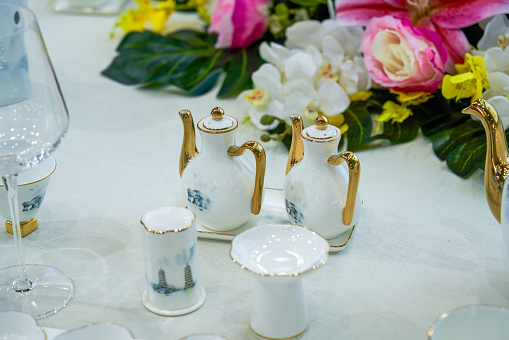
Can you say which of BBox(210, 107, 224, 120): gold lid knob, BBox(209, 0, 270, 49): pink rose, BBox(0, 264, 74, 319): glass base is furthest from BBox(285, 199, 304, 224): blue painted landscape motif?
BBox(209, 0, 270, 49): pink rose

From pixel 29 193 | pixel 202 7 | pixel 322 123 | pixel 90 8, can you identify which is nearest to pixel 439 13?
pixel 322 123

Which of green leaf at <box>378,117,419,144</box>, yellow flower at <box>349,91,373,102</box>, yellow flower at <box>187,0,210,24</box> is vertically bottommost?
green leaf at <box>378,117,419,144</box>

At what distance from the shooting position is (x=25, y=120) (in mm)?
625

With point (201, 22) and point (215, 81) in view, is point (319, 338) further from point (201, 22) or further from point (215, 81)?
point (201, 22)

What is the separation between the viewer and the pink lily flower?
90 cm

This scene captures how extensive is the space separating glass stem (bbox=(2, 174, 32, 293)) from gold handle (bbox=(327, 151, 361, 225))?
0.29 m

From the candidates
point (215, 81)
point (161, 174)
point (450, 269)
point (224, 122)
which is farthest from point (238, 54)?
point (450, 269)

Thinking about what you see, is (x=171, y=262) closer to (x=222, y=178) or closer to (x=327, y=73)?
(x=222, y=178)

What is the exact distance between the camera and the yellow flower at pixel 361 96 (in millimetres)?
976

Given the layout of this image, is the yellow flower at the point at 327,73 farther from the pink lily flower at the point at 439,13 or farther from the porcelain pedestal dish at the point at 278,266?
the porcelain pedestal dish at the point at 278,266

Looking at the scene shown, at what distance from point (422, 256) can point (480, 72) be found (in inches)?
10.9

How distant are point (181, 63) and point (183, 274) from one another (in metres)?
0.57

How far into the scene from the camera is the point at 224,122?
2.27 feet

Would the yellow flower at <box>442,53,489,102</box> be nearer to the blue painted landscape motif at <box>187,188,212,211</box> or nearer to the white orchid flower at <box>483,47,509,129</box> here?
the white orchid flower at <box>483,47,509,129</box>
